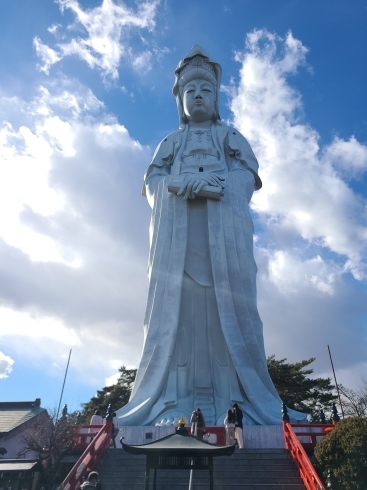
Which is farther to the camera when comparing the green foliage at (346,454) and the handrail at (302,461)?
the handrail at (302,461)

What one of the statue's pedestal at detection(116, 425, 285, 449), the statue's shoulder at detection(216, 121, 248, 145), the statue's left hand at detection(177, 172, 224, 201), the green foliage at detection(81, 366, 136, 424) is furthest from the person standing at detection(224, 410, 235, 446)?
the green foliage at detection(81, 366, 136, 424)

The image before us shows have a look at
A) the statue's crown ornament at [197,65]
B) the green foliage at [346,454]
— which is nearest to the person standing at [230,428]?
the green foliage at [346,454]

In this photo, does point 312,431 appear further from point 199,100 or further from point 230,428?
point 199,100

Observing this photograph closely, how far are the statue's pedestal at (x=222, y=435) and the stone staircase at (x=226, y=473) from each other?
2.58 feet

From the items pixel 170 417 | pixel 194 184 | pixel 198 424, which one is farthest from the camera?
pixel 194 184

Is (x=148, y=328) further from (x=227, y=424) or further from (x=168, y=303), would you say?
(x=227, y=424)

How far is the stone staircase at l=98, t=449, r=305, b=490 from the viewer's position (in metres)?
6.19

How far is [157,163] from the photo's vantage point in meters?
13.3

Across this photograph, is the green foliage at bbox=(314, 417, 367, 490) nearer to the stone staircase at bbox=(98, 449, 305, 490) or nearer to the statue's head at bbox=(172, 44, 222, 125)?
the stone staircase at bbox=(98, 449, 305, 490)

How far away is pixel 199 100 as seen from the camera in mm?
13617

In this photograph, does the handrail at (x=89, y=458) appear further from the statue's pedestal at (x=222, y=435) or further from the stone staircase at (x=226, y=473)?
the statue's pedestal at (x=222, y=435)

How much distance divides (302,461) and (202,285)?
5317 millimetres

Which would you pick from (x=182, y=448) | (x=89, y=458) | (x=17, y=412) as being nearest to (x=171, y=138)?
(x=89, y=458)

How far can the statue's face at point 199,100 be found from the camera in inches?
537
